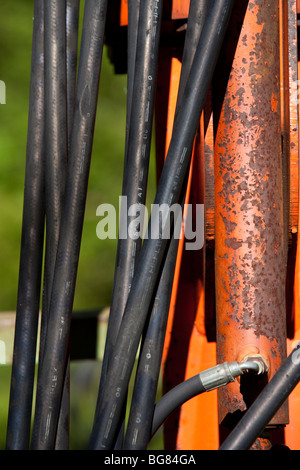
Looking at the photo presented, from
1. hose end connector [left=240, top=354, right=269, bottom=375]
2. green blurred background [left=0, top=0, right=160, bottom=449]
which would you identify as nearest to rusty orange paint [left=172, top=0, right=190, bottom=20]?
hose end connector [left=240, top=354, right=269, bottom=375]

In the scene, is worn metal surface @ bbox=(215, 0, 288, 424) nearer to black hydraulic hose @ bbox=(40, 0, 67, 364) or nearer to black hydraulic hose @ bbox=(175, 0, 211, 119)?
black hydraulic hose @ bbox=(175, 0, 211, 119)

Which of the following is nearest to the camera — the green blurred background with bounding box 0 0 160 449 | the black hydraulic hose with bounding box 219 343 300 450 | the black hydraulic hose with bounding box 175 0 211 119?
the black hydraulic hose with bounding box 219 343 300 450

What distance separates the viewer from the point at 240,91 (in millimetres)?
821

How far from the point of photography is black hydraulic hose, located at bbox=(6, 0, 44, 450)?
2.72ft

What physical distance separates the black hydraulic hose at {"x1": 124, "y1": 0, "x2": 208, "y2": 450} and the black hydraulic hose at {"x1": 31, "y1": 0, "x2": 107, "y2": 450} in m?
0.10

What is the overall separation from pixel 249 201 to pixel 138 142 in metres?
0.17

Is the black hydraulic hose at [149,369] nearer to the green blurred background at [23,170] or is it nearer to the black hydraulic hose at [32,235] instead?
the black hydraulic hose at [32,235]

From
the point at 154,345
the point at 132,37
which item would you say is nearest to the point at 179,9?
the point at 132,37

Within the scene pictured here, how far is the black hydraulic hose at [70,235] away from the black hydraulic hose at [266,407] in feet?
0.77

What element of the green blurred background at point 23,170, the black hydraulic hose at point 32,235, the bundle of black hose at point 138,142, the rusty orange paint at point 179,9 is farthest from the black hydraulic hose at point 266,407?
the green blurred background at point 23,170

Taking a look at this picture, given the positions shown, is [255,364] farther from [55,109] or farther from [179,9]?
[179,9]

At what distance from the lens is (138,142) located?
2.57 feet

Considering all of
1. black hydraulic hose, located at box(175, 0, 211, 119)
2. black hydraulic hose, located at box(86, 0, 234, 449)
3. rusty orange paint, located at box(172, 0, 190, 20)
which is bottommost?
black hydraulic hose, located at box(86, 0, 234, 449)

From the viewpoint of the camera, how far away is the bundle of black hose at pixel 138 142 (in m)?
0.78
